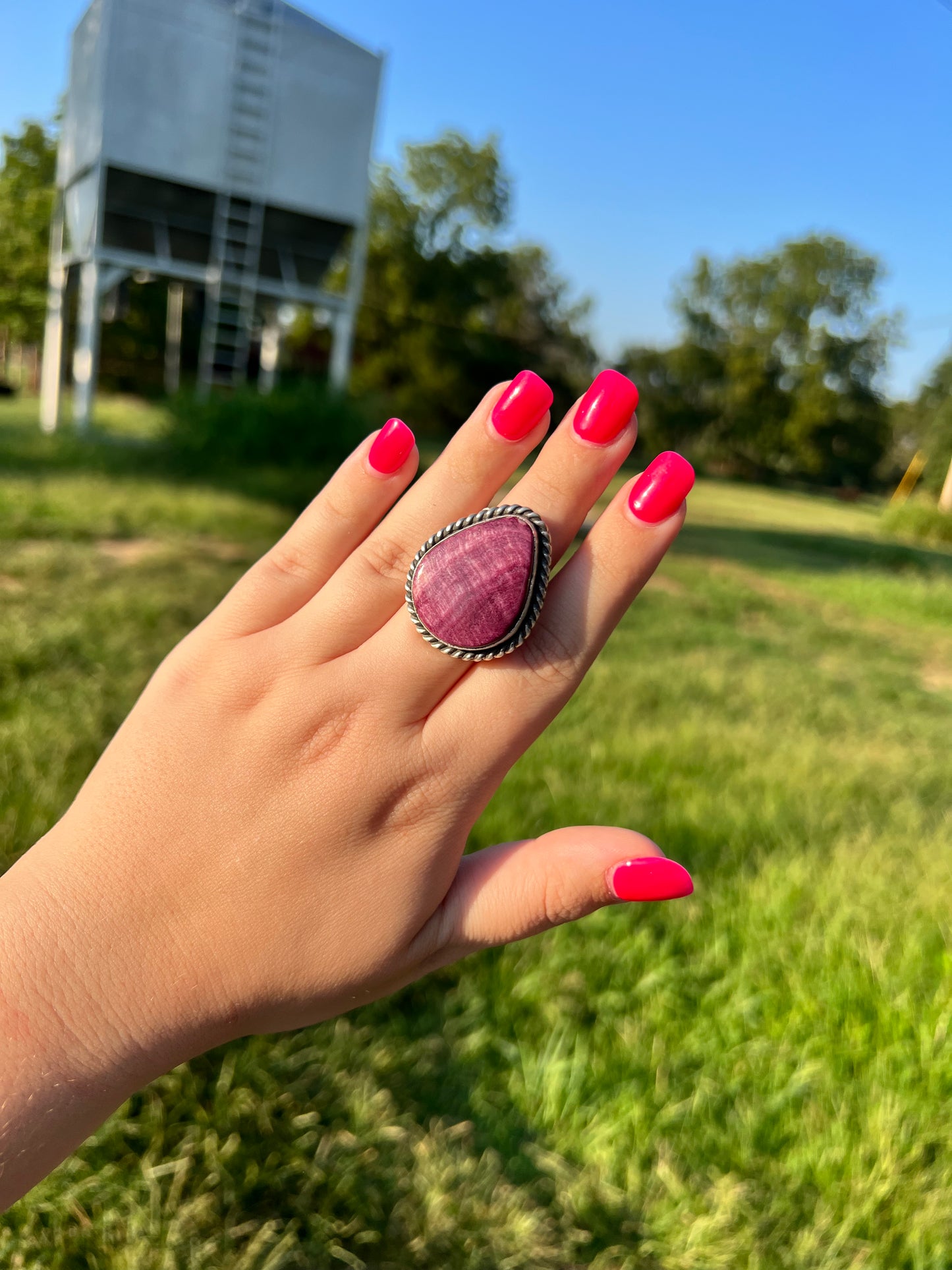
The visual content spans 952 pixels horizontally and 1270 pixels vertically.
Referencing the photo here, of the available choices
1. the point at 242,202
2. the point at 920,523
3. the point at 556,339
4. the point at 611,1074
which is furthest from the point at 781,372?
the point at 611,1074

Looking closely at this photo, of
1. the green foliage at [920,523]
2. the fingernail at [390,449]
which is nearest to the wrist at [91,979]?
the fingernail at [390,449]

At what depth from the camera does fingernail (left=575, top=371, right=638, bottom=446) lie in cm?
107

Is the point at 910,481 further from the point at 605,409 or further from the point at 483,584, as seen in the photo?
the point at 483,584

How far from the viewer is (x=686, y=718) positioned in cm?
361

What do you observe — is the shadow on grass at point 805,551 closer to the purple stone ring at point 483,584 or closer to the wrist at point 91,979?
the purple stone ring at point 483,584

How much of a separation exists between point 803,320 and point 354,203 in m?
26.9

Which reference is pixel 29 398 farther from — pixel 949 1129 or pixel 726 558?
pixel 949 1129

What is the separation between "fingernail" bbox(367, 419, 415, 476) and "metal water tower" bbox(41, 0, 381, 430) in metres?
9.47

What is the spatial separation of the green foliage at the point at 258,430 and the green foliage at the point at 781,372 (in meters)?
22.9

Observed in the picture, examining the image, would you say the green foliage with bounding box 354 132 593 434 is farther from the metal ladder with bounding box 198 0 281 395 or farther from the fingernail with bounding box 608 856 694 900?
the fingernail with bounding box 608 856 694 900

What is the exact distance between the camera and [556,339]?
88.3ft

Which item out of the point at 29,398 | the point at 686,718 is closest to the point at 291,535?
the point at 686,718

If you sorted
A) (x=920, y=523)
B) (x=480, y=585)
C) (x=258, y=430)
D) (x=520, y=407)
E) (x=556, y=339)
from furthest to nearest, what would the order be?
1. (x=556, y=339)
2. (x=920, y=523)
3. (x=258, y=430)
4. (x=520, y=407)
5. (x=480, y=585)

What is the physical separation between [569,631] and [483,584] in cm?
15
